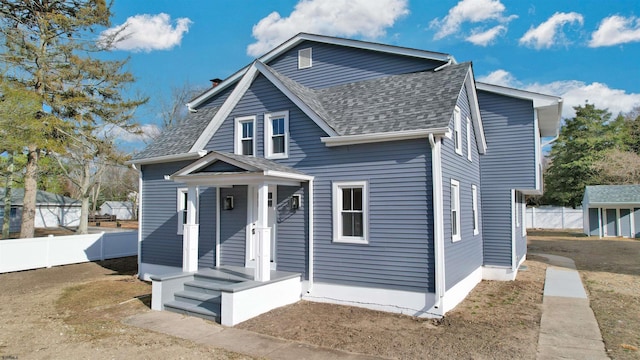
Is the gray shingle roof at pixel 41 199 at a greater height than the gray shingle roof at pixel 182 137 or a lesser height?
lesser

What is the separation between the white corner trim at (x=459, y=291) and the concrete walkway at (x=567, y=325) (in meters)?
1.75

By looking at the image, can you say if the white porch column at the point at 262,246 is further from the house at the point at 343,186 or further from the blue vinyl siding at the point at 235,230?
the blue vinyl siding at the point at 235,230

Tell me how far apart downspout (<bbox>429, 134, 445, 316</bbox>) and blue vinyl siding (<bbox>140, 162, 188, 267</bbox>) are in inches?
293

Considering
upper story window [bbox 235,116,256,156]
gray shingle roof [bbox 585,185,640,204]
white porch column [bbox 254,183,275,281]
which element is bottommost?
white porch column [bbox 254,183,275,281]

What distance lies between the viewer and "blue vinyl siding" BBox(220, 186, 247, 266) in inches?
405

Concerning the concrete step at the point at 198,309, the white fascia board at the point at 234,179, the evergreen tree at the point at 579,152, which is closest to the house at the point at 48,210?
the white fascia board at the point at 234,179

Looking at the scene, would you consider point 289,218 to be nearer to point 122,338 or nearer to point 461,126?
point 122,338

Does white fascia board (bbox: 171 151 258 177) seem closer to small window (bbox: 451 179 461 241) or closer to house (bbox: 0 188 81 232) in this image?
small window (bbox: 451 179 461 241)

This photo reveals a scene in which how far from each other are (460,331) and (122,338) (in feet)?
19.7

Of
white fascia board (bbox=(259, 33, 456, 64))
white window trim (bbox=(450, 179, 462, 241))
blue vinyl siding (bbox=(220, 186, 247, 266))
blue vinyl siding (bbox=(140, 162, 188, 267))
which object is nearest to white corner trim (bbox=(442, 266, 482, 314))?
white window trim (bbox=(450, 179, 462, 241))

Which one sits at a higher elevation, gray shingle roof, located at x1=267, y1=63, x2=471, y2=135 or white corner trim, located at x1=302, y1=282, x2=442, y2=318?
gray shingle roof, located at x1=267, y1=63, x2=471, y2=135

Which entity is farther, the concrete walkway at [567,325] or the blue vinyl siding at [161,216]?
the blue vinyl siding at [161,216]

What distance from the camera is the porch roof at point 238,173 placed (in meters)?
8.48

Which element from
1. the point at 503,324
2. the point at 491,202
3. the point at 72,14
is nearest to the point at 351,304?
the point at 503,324
